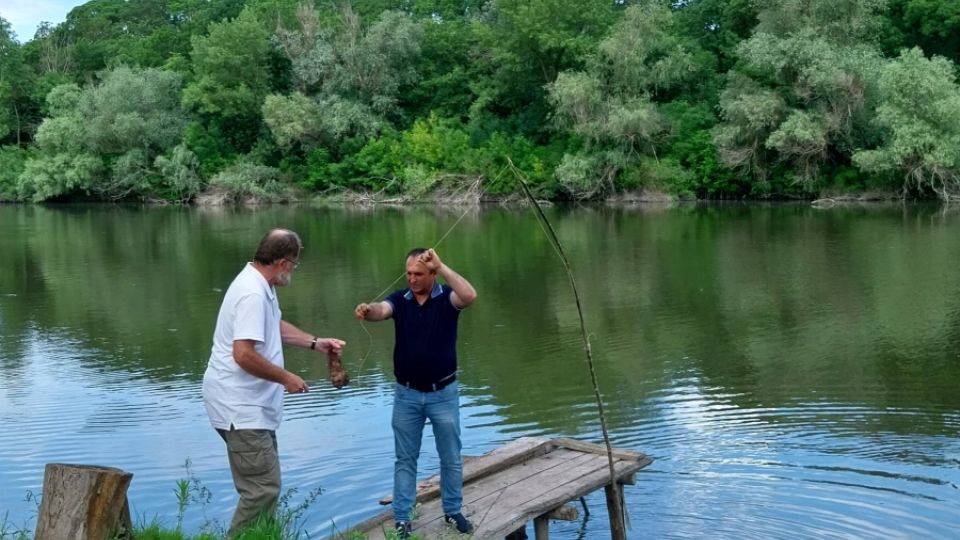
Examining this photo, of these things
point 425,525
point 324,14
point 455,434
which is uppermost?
point 324,14

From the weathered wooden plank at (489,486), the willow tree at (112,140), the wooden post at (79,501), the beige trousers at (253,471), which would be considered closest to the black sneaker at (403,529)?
the weathered wooden plank at (489,486)

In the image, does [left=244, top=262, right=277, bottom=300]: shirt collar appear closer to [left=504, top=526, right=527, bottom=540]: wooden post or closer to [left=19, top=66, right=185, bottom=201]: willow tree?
[left=504, top=526, right=527, bottom=540]: wooden post

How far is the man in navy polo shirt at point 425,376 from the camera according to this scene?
21.7 feet

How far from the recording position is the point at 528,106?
62.3 m

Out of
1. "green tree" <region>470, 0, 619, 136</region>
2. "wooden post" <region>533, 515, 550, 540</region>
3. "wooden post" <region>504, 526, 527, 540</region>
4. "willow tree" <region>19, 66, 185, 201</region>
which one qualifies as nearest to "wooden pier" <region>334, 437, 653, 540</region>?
"wooden post" <region>533, 515, 550, 540</region>

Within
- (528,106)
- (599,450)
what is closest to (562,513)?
(599,450)

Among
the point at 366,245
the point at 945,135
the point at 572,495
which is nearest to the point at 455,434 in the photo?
the point at 572,495

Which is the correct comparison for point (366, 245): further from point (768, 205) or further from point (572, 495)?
point (572, 495)

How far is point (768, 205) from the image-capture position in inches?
1918

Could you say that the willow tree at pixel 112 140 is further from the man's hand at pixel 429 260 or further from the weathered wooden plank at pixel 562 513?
the man's hand at pixel 429 260

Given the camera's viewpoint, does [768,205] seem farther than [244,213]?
No

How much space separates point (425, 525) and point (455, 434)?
0.63 metres

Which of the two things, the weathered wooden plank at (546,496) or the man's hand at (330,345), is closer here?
the weathered wooden plank at (546,496)

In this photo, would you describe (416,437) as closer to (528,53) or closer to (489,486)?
(489,486)
